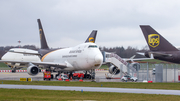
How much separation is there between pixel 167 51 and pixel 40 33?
33212 mm

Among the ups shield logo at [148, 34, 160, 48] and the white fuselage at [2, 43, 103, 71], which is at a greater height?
the ups shield logo at [148, 34, 160, 48]

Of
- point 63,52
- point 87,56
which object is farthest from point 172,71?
point 63,52

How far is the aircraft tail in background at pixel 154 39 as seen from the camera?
4272 centimetres

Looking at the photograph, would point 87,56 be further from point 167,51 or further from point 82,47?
point 167,51

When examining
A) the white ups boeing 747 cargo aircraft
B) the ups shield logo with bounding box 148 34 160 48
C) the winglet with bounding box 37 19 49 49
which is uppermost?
the winglet with bounding box 37 19 49 49

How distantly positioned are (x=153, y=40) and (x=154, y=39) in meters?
0.22

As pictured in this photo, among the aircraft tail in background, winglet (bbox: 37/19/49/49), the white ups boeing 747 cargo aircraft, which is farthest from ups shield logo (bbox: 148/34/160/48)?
winglet (bbox: 37/19/49/49)

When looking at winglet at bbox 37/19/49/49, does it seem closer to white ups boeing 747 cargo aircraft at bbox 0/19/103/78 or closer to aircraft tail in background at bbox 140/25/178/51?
white ups boeing 747 cargo aircraft at bbox 0/19/103/78

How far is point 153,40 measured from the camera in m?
43.8

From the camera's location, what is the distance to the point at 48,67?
52500mm

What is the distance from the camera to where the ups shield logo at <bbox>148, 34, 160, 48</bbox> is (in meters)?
43.5

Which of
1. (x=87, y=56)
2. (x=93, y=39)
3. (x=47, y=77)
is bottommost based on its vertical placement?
(x=47, y=77)

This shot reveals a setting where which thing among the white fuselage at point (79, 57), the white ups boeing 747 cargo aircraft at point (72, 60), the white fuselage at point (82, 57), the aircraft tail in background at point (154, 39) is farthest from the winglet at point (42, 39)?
the aircraft tail in background at point (154, 39)

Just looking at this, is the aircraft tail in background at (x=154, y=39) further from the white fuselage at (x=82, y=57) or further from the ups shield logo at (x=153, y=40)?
the white fuselage at (x=82, y=57)
